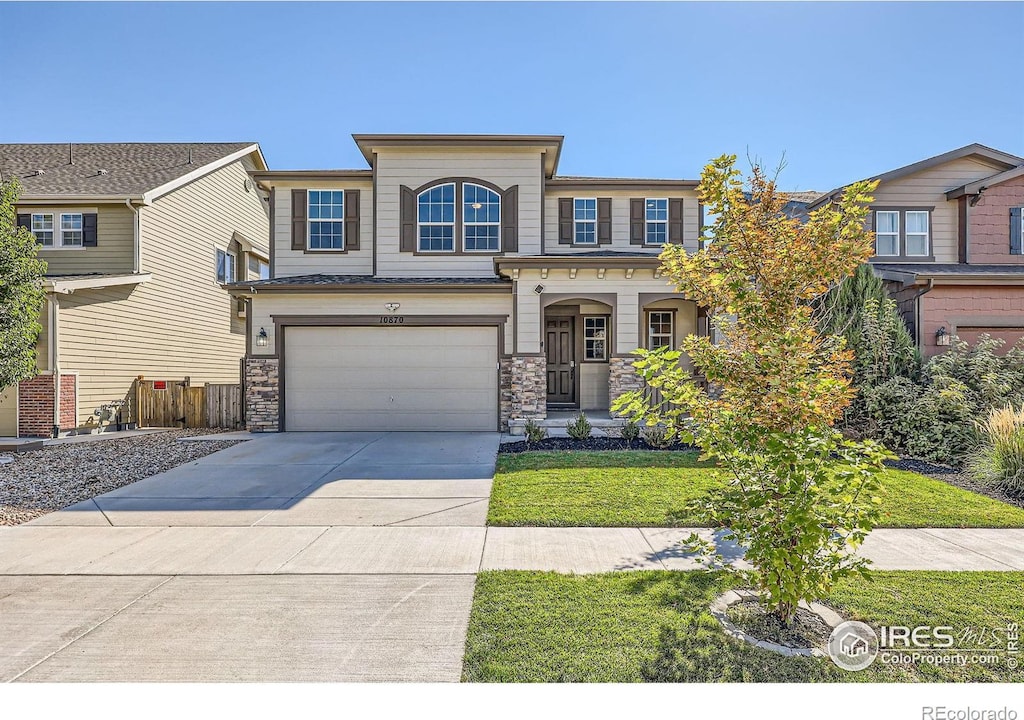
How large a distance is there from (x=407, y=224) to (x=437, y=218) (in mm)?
749

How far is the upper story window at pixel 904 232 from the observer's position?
1339 centimetres

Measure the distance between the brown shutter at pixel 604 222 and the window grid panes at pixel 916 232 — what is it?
725 cm

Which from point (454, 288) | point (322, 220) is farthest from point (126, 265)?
point (454, 288)

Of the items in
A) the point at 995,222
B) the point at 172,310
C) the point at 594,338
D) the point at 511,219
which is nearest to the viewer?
the point at 995,222

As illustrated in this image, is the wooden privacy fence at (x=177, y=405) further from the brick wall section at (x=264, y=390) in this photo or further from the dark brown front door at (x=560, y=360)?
the dark brown front door at (x=560, y=360)

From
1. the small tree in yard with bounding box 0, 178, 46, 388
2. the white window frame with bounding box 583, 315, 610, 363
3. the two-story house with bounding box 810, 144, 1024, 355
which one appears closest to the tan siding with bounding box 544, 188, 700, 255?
→ the white window frame with bounding box 583, 315, 610, 363

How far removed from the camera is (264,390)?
12.3 metres

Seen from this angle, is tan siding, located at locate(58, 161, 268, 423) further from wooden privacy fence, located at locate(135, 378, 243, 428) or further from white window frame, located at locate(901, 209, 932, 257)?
white window frame, located at locate(901, 209, 932, 257)

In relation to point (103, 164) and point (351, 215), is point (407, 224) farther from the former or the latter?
point (103, 164)

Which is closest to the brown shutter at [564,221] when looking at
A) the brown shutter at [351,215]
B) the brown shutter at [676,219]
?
the brown shutter at [676,219]

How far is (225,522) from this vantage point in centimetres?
580

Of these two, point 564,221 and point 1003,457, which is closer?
point 1003,457

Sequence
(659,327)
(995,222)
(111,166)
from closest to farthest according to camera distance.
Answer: (995,222) → (659,327) → (111,166)

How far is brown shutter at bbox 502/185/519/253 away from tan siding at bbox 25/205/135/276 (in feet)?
31.4
